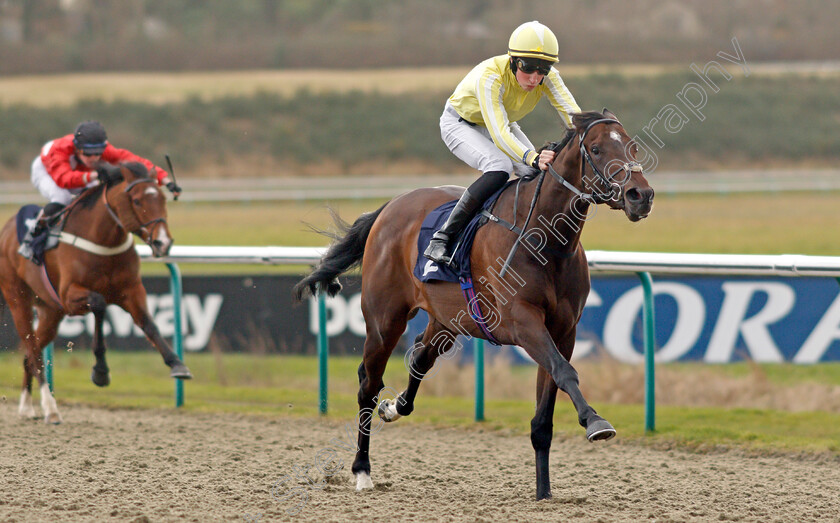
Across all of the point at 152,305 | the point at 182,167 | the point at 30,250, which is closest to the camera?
the point at 30,250

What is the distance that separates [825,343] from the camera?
620 centimetres

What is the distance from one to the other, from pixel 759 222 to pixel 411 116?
55.9 feet

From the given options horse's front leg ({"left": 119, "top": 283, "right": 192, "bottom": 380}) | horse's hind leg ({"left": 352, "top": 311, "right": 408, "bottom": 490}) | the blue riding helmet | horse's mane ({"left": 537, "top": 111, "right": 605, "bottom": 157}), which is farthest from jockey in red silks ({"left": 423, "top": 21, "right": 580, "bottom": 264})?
the blue riding helmet

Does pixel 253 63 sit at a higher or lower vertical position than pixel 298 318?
higher

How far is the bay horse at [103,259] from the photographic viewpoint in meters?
6.23

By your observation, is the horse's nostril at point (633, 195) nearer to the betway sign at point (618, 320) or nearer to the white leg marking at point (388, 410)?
the white leg marking at point (388, 410)

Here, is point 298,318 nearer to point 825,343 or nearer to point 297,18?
point 825,343

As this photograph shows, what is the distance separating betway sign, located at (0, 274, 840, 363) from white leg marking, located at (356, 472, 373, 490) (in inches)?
48.8

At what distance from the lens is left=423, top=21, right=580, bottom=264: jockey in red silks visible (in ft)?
14.0

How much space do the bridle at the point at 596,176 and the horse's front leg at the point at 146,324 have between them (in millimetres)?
2849

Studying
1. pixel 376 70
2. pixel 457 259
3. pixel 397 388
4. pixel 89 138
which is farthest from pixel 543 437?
pixel 376 70

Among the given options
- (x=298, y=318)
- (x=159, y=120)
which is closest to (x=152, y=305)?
(x=298, y=318)

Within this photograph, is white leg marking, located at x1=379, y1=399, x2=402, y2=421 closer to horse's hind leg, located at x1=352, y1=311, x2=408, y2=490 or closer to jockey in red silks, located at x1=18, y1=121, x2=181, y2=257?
horse's hind leg, located at x1=352, y1=311, x2=408, y2=490

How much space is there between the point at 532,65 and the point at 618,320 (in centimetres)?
323
